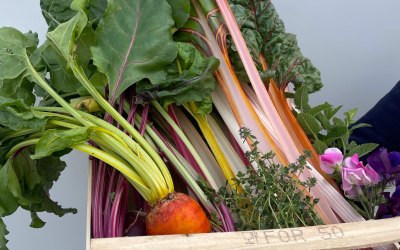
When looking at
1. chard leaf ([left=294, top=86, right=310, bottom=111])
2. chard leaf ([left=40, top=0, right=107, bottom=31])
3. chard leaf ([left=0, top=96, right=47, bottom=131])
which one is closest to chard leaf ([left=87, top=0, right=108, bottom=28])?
chard leaf ([left=40, top=0, right=107, bottom=31])

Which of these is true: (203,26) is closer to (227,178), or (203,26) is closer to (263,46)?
(263,46)

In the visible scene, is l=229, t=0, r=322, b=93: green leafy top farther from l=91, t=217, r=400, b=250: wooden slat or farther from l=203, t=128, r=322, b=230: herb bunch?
l=91, t=217, r=400, b=250: wooden slat

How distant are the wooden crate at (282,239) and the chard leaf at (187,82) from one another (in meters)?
0.21

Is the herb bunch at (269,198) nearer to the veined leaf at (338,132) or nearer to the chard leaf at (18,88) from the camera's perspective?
the veined leaf at (338,132)

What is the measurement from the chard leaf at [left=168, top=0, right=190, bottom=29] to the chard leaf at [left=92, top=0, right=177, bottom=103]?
0.03 metres

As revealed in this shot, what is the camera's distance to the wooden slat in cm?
54

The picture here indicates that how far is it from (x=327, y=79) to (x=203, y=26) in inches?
16.9

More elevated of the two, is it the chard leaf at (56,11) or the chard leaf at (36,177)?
the chard leaf at (56,11)

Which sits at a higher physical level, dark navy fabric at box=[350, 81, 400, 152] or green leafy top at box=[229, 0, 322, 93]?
green leafy top at box=[229, 0, 322, 93]

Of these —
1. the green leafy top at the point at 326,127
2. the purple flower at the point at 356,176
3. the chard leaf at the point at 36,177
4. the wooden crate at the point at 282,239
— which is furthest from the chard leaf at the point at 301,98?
the chard leaf at the point at 36,177

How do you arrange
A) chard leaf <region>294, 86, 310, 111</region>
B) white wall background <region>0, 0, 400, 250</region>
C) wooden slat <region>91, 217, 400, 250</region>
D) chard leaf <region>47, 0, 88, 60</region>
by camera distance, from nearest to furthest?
wooden slat <region>91, 217, 400, 250</region>
chard leaf <region>47, 0, 88, 60</region>
chard leaf <region>294, 86, 310, 111</region>
white wall background <region>0, 0, 400, 250</region>

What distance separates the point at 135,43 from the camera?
70 cm

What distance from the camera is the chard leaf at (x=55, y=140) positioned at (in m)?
0.61

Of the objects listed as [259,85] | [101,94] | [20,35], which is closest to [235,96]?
[259,85]
